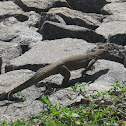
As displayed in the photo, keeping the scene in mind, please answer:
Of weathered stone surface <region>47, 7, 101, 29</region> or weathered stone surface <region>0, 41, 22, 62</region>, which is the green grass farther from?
weathered stone surface <region>47, 7, 101, 29</region>

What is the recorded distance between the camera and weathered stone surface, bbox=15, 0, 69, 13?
33.0ft

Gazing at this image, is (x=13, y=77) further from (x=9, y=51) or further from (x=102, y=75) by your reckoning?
(x=102, y=75)

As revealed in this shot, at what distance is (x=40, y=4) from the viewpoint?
33.4 ft

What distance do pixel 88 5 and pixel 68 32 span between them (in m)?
2.34

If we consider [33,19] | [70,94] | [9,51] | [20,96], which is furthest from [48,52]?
[33,19]

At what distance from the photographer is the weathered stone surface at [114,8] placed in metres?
9.93

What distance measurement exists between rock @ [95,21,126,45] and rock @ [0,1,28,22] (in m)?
2.10

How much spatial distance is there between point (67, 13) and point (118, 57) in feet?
8.08

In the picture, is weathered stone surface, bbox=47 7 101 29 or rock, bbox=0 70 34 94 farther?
weathered stone surface, bbox=47 7 101 29

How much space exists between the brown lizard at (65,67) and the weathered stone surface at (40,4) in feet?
11.2

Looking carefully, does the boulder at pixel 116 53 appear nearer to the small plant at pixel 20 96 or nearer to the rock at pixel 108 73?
the rock at pixel 108 73

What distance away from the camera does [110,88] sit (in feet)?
18.6

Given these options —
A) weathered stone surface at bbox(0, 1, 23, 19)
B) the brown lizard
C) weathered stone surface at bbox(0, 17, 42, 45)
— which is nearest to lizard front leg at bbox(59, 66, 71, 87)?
the brown lizard

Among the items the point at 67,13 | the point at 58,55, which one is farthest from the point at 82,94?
the point at 67,13
